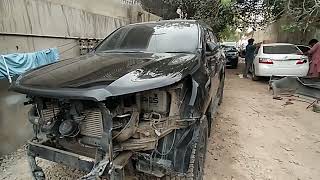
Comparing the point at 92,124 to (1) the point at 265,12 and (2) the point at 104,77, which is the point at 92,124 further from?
(1) the point at 265,12

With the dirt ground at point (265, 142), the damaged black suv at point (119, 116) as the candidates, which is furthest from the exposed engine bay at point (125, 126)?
the dirt ground at point (265, 142)

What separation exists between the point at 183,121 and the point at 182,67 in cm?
50

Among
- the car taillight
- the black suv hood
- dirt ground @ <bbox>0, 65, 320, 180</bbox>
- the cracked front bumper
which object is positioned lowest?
dirt ground @ <bbox>0, 65, 320, 180</bbox>

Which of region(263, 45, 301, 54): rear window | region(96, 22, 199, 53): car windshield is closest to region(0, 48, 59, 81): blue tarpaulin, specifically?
region(96, 22, 199, 53): car windshield

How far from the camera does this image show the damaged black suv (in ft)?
6.77

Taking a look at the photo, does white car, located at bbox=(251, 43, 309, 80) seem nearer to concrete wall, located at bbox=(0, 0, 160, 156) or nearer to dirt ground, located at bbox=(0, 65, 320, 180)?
dirt ground, located at bbox=(0, 65, 320, 180)

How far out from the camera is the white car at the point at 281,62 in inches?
343

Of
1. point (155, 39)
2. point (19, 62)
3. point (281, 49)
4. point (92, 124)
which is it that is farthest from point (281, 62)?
point (92, 124)

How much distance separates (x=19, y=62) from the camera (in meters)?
3.95

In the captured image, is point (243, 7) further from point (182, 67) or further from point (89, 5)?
point (182, 67)

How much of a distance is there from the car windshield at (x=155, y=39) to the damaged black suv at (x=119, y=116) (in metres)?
0.70

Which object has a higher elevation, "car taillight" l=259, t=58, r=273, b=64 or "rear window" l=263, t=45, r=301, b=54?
"rear window" l=263, t=45, r=301, b=54

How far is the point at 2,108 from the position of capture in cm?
394

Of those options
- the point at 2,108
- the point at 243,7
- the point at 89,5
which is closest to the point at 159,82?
the point at 2,108
